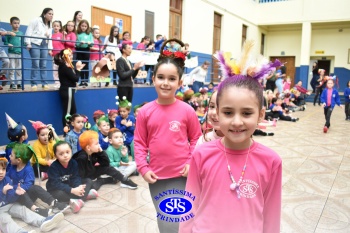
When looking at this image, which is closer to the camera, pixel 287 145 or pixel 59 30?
pixel 287 145

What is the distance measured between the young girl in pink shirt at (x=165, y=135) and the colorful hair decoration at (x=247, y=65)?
589mm

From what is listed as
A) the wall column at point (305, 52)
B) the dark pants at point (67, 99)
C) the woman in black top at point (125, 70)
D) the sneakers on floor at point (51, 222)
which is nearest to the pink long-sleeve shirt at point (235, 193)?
the sneakers on floor at point (51, 222)

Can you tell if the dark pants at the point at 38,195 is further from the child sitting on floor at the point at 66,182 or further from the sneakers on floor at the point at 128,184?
the sneakers on floor at the point at 128,184

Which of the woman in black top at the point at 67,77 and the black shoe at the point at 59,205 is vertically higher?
the woman in black top at the point at 67,77

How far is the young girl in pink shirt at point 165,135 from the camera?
1.81 m

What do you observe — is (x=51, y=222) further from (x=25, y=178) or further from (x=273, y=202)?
(x=273, y=202)

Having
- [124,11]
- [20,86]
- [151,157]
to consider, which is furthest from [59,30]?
[151,157]

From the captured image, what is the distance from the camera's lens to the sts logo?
1333mm

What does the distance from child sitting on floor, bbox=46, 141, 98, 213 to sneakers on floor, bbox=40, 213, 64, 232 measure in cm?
29

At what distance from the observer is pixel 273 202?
3.98 ft

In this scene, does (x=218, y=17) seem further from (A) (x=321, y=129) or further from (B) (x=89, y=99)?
(B) (x=89, y=99)

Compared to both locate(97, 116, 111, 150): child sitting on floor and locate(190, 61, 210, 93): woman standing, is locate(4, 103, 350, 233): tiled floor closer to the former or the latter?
locate(97, 116, 111, 150): child sitting on floor

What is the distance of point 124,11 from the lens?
914 cm

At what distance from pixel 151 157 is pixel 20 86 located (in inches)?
184
